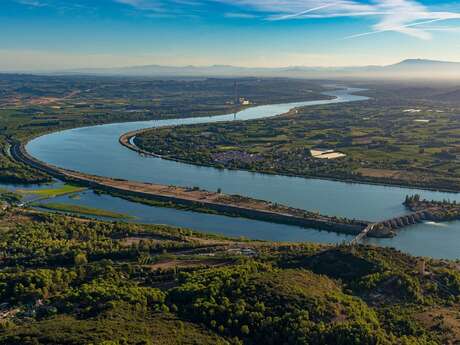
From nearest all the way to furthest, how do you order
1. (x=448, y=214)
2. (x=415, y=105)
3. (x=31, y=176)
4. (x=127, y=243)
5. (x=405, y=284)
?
(x=405, y=284)
(x=127, y=243)
(x=448, y=214)
(x=31, y=176)
(x=415, y=105)

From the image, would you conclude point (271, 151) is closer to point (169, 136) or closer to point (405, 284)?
point (169, 136)

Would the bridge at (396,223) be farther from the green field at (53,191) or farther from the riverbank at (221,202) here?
the green field at (53,191)

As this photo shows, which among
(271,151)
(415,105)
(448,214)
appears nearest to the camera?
(448,214)

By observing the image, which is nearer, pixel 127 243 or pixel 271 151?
pixel 127 243

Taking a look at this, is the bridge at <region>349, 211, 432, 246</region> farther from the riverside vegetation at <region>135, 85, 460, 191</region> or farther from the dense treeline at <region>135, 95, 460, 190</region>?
the dense treeline at <region>135, 95, 460, 190</region>

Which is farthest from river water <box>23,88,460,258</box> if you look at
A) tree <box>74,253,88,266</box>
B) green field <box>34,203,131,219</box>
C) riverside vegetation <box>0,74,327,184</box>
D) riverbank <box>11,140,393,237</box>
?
tree <box>74,253,88,266</box>

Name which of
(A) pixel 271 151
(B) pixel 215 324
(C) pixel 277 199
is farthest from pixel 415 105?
(B) pixel 215 324
